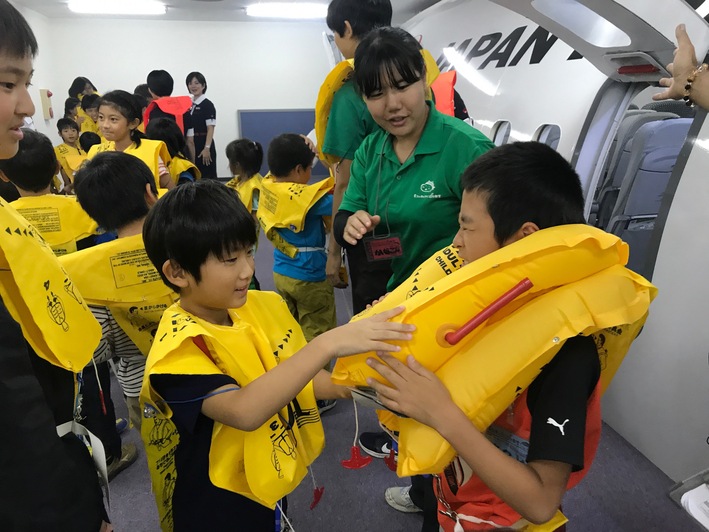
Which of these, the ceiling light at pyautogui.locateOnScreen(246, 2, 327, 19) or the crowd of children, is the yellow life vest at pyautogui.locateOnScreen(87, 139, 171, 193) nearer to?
the crowd of children

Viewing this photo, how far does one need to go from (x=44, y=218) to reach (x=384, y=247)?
1697 millimetres

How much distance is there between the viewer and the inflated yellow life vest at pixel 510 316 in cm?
95

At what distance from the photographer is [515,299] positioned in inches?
38.7

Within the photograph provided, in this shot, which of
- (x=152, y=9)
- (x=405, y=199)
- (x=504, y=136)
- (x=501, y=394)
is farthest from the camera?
(x=152, y=9)

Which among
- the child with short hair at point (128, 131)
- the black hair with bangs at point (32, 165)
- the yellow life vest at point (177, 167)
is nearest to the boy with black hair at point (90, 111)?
the yellow life vest at point (177, 167)

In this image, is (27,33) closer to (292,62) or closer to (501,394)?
(501,394)

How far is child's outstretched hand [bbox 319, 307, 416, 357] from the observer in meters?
0.96

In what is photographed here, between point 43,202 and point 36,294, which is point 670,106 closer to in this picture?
point 43,202

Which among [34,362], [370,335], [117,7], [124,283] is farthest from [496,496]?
[117,7]

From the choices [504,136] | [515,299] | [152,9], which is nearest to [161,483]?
[515,299]

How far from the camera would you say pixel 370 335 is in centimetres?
98

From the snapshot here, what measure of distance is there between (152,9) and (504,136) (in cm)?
791

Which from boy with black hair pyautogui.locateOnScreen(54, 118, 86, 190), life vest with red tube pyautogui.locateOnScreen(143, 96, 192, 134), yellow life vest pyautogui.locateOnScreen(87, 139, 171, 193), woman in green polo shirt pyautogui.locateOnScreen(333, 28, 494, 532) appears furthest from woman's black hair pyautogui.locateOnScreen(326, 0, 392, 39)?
boy with black hair pyautogui.locateOnScreen(54, 118, 86, 190)

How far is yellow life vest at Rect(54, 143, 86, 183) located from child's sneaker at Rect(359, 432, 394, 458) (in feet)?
→ 14.3
